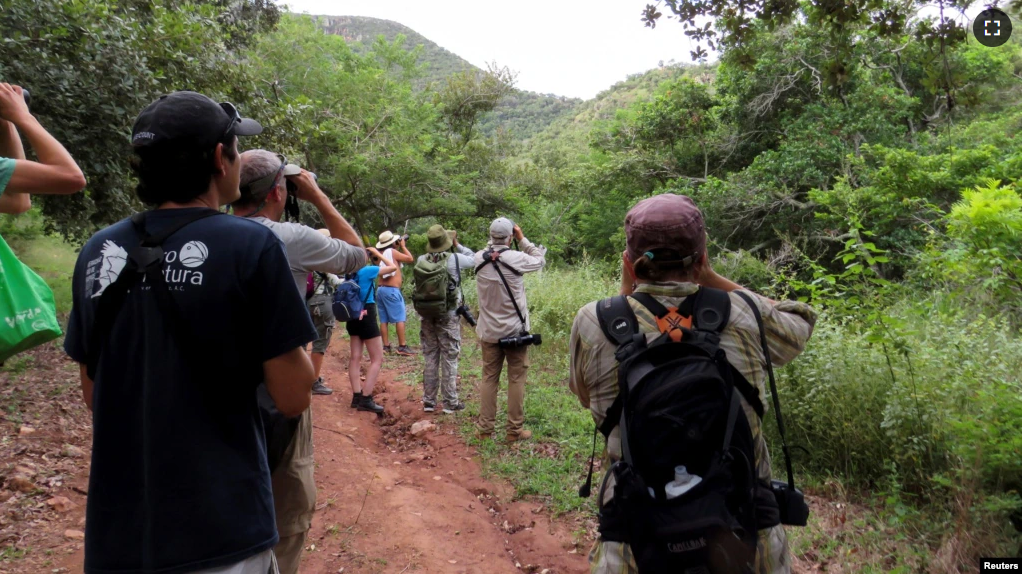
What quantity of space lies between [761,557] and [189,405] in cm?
164

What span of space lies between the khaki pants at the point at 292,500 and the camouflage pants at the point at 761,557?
1219 mm

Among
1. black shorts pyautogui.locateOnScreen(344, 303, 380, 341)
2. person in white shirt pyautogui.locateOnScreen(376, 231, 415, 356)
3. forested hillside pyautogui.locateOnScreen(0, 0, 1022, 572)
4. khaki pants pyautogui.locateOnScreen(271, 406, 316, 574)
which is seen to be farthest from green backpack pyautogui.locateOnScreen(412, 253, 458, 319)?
khaki pants pyautogui.locateOnScreen(271, 406, 316, 574)

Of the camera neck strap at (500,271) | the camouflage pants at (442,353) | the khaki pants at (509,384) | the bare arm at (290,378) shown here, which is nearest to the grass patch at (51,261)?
the camouflage pants at (442,353)

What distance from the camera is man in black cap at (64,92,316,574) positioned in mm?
1535

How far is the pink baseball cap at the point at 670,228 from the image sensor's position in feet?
6.88

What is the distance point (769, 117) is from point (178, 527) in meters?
18.7

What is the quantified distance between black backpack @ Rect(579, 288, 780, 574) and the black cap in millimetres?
1280

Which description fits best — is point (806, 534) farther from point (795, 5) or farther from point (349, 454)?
point (349, 454)

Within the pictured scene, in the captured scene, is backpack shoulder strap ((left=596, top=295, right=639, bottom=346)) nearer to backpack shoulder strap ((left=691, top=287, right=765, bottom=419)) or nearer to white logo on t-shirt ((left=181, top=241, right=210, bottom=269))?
backpack shoulder strap ((left=691, top=287, right=765, bottom=419))

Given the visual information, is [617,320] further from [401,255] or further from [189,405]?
[401,255]

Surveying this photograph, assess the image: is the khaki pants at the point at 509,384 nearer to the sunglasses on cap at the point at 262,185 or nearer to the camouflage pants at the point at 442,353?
the camouflage pants at the point at 442,353

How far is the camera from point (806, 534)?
4.00 metres

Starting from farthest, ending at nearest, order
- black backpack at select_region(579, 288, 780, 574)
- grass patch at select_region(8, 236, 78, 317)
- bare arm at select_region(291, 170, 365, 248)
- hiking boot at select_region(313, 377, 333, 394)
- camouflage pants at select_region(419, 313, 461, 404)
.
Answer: grass patch at select_region(8, 236, 78, 317) < hiking boot at select_region(313, 377, 333, 394) < camouflage pants at select_region(419, 313, 461, 404) < bare arm at select_region(291, 170, 365, 248) < black backpack at select_region(579, 288, 780, 574)

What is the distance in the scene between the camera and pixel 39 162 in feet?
7.10
